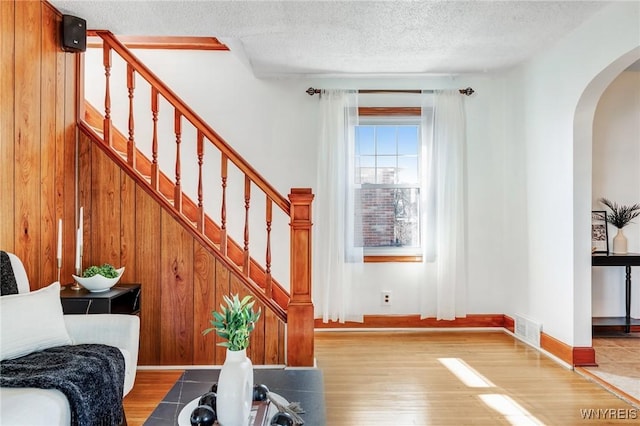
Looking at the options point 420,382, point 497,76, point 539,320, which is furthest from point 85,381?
point 497,76

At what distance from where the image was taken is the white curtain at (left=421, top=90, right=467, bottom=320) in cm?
431

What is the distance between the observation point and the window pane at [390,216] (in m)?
4.51

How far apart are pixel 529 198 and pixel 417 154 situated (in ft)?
3.66

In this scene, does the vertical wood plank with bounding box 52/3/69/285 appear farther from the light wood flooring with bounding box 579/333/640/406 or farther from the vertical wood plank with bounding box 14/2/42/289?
the light wood flooring with bounding box 579/333/640/406

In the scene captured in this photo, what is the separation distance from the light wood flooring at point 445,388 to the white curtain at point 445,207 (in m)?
0.50

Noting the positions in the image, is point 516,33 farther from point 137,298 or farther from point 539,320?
point 137,298

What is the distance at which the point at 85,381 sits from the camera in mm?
1842

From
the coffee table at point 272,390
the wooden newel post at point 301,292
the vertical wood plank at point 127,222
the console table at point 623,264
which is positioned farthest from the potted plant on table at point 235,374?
the console table at point 623,264

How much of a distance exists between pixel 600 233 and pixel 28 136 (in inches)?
182

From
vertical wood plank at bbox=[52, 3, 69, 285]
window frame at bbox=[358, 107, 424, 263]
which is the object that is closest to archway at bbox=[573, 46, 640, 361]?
window frame at bbox=[358, 107, 424, 263]

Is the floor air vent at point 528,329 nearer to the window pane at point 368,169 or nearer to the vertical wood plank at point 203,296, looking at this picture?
the window pane at point 368,169

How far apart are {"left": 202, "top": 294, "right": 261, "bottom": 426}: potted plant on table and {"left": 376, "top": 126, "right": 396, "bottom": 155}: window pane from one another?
3180mm

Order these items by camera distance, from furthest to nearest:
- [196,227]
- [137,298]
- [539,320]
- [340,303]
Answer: [340,303] → [539,320] → [196,227] → [137,298]

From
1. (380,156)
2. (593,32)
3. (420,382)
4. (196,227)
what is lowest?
(420,382)
